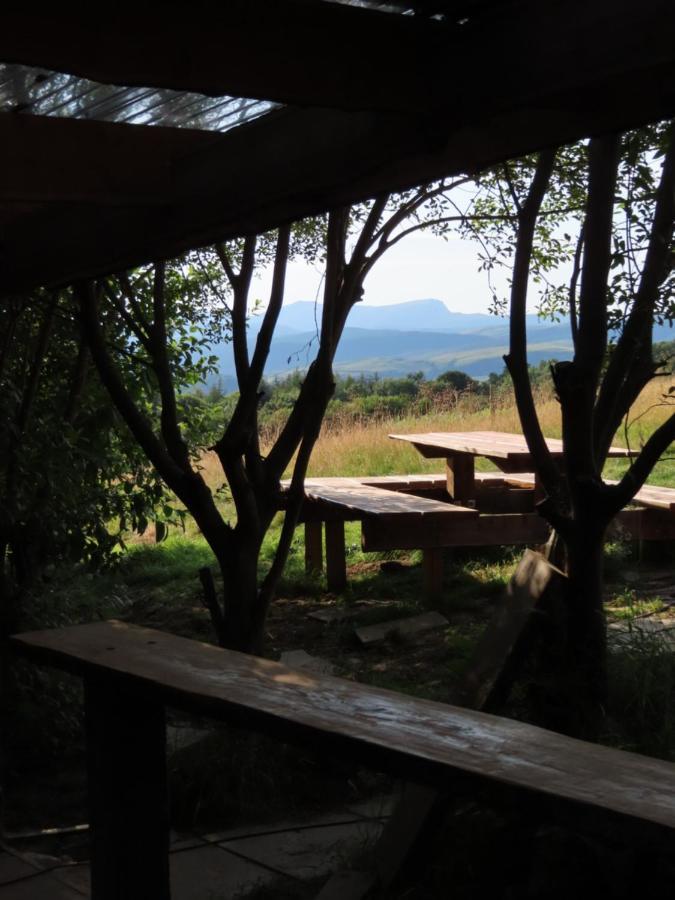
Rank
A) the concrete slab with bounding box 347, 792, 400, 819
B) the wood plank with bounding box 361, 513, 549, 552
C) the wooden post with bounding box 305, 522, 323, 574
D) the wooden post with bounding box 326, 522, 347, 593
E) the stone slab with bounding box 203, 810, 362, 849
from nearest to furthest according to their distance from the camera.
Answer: the stone slab with bounding box 203, 810, 362, 849 → the concrete slab with bounding box 347, 792, 400, 819 → the wood plank with bounding box 361, 513, 549, 552 → the wooden post with bounding box 326, 522, 347, 593 → the wooden post with bounding box 305, 522, 323, 574

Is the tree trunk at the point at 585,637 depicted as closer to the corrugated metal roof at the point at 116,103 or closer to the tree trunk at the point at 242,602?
the tree trunk at the point at 242,602

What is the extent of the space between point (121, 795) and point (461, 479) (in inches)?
240

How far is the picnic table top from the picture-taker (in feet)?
26.6

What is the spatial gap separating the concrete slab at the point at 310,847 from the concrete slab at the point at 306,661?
65.9 inches

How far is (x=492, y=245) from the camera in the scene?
599 centimetres

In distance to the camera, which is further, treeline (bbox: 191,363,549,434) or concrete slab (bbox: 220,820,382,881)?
treeline (bbox: 191,363,549,434)

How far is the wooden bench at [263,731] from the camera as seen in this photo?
183 centimetres

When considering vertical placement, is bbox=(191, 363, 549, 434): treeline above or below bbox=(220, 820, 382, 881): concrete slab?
above

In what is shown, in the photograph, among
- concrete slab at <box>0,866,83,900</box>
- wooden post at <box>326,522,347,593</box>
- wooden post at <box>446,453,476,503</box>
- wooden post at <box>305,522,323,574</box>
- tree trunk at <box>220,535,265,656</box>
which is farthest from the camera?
wooden post at <box>446,453,476,503</box>

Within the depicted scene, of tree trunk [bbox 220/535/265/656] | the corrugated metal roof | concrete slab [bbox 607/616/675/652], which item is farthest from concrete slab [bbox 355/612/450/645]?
the corrugated metal roof

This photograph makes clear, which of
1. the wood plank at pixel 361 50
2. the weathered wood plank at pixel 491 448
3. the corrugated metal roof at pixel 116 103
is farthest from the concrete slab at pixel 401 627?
the wood plank at pixel 361 50

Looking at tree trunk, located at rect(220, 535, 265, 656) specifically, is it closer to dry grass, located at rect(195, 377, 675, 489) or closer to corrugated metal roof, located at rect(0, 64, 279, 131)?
corrugated metal roof, located at rect(0, 64, 279, 131)

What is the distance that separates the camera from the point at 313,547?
8.68m

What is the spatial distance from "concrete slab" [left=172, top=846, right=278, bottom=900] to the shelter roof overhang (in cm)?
226
